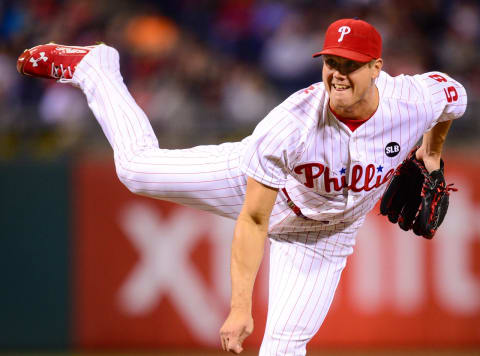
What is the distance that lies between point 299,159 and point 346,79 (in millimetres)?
359

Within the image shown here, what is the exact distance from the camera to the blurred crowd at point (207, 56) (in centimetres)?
625

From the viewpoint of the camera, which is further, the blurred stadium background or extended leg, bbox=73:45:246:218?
the blurred stadium background

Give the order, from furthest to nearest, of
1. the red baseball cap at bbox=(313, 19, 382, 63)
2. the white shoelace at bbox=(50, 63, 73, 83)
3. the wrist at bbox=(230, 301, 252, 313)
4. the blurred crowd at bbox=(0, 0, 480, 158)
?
the blurred crowd at bbox=(0, 0, 480, 158) < the white shoelace at bbox=(50, 63, 73, 83) < the red baseball cap at bbox=(313, 19, 382, 63) < the wrist at bbox=(230, 301, 252, 313)

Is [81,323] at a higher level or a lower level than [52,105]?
lower

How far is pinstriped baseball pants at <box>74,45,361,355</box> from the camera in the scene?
3.54 metres

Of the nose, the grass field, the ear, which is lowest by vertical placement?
the grass field

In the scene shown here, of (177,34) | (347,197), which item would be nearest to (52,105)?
(177,34)

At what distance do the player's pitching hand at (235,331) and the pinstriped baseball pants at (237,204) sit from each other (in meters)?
0.76

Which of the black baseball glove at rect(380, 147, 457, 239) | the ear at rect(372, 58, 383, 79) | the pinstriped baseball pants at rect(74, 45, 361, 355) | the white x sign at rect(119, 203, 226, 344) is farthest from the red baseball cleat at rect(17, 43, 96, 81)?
the white x sign at rect(119, 203, 226, 344)

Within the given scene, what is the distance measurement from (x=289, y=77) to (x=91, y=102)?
11.0ft

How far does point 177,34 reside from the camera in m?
7.32

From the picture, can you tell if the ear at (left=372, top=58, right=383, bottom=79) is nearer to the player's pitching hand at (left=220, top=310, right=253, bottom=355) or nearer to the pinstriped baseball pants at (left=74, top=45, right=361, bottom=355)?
the pinstriped baseball pants at (left=74, top=45, right=361, bottom=355)

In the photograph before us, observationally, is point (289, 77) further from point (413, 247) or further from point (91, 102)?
point (91, 102)

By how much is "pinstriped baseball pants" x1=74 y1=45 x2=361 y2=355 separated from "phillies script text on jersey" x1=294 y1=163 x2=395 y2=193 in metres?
0.26
